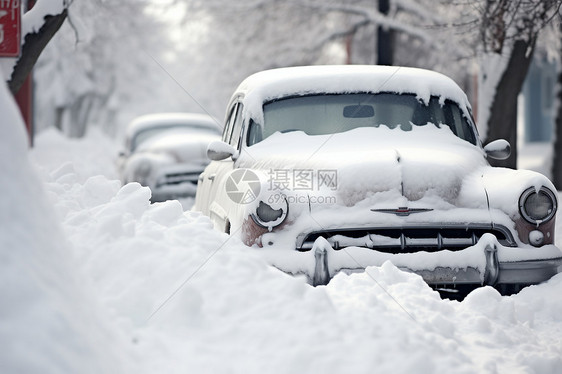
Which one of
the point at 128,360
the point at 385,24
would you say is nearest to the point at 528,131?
the point at 385,24

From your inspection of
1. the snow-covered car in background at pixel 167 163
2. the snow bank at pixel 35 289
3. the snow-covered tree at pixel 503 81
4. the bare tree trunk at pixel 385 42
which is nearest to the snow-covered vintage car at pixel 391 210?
the snow bank at pixel 35 289

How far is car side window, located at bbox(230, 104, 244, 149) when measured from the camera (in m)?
7.23

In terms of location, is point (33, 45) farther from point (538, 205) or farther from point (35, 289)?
point (35, 289)

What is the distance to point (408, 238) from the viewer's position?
5711 mm

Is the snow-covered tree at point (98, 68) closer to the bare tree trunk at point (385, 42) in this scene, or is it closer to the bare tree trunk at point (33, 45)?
the bare tree trunk at point (385, 42)

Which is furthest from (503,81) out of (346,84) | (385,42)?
(385,42)

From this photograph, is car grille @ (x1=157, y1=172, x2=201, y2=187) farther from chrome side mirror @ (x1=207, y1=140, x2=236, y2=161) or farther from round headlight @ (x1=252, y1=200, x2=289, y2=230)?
round headlight @ (x1=252, y1=200, x2=289, y2=230)

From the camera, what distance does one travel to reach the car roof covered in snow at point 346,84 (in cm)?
707

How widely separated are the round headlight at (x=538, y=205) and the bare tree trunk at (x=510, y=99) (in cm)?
584

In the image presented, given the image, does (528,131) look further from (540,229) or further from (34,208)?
(34,208)

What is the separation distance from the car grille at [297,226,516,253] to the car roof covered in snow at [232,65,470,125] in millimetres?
1652

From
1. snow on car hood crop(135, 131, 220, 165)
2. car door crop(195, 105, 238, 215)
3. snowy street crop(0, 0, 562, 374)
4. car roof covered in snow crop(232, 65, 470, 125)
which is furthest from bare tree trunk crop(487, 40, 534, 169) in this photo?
car door crop(195, 105, 238, 215)

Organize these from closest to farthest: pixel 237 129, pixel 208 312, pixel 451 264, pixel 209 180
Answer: pixel 208 312, pixel 451 264, pixel 237 129, pixel 209 180

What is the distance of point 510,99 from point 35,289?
9.91 metres
